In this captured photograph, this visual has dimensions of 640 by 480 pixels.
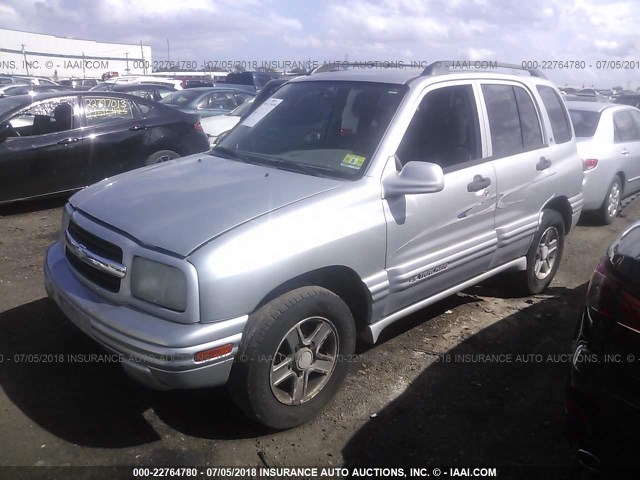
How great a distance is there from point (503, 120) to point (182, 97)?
902 cm

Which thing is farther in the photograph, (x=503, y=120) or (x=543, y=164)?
(x=543, y=164)

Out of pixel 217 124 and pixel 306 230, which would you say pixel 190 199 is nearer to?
pixel 306 230

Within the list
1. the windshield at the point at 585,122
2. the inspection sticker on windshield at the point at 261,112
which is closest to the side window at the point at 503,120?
the inspection sticker on windshield at the point at 261,112

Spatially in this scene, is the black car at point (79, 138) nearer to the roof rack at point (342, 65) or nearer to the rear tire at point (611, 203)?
the roof rack at point (342, 65)

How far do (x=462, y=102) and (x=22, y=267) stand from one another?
419cm

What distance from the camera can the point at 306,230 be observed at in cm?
287

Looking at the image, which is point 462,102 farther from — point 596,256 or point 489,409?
point 596,256

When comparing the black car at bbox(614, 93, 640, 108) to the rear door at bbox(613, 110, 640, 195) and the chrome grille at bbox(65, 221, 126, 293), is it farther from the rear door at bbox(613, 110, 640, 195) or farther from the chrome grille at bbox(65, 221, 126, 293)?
the chrome grille at bbox(65, 221, 126, 293)

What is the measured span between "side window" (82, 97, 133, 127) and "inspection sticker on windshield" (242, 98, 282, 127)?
396 centimetres

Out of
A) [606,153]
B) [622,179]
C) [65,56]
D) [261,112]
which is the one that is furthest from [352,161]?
[65,56]

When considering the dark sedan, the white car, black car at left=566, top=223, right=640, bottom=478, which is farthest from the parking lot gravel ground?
the dark sedan

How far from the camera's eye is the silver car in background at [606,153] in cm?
713

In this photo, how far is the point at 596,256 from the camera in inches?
249

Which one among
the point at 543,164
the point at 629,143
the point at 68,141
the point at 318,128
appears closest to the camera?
the point at 318,128
